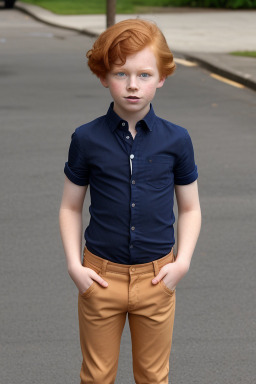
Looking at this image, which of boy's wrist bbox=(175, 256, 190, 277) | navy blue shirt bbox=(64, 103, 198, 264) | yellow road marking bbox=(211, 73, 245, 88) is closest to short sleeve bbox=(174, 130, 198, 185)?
navy blue shirt bbox=(64, 103, 198, 264)

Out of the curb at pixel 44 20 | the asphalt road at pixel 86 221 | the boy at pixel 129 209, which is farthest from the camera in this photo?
the curb at pixel 44 20

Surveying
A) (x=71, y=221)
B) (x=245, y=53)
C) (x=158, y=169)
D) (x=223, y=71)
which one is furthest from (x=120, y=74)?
(x=245, y=53)

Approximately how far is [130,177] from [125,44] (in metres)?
0.45

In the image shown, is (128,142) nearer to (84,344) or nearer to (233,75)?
(84,344)

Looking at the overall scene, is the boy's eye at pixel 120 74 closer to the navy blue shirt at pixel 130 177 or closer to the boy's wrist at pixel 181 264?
the navy blue shirt at pixel 130 177

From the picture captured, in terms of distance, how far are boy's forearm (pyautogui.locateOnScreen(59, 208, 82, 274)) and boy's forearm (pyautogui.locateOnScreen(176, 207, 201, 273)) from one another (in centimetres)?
35

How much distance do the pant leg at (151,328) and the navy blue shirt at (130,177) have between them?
0.37 ft

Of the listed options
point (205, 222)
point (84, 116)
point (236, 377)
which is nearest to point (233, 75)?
point (84, 116)

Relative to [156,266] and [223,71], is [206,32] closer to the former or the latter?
[223,71]

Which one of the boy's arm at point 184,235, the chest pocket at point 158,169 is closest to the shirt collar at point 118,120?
the chest pocket at point 158,169

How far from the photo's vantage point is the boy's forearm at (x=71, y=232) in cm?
335

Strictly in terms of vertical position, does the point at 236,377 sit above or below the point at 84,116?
above

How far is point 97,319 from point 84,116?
8.45 metres

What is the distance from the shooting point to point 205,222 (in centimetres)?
723
